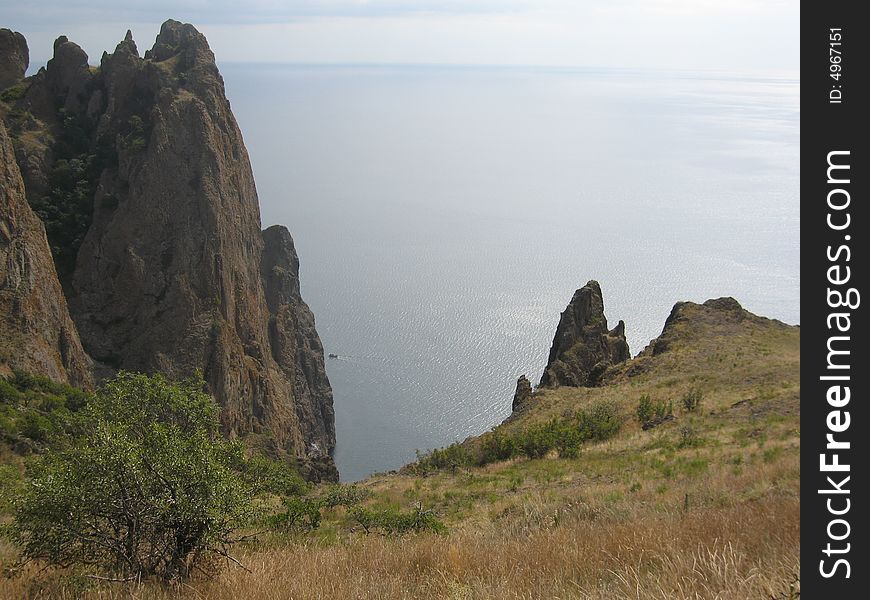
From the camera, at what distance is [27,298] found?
106 feet

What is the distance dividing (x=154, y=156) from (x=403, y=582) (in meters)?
50.8

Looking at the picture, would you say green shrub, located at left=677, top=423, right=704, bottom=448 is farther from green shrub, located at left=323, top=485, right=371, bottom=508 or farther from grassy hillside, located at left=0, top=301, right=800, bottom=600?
green shrub, located at left=323, top=485, right=371, bottom=508

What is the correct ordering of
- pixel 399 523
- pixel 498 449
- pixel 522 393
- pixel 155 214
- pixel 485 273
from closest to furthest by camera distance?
1. pixel 399 523
2. pixel 498 449
3. pixel 522 393
4. pixel 155 214
5. pixel 485 273

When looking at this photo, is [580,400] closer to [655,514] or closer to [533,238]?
[655,514]

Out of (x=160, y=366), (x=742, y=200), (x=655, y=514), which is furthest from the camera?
(x=742, y=200)

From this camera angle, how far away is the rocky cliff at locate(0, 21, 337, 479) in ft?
156

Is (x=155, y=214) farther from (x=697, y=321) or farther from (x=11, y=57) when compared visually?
(x=697, y=321)

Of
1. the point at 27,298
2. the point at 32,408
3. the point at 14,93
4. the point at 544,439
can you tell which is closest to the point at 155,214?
the point at 27,298

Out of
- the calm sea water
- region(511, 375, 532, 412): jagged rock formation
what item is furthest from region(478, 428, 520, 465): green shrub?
the calm sea water

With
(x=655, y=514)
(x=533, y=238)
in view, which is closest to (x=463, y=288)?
(x=533, y=238)

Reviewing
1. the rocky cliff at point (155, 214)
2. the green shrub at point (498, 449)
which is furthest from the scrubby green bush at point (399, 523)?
the rocky cliff at point (155, 214)
